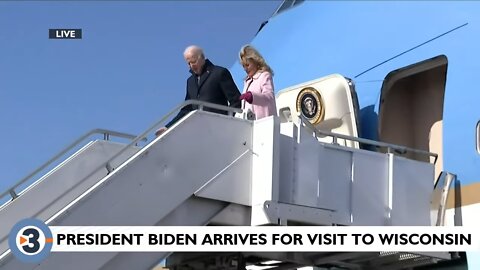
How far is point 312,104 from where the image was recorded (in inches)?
608

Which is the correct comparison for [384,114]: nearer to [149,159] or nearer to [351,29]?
[351,29]

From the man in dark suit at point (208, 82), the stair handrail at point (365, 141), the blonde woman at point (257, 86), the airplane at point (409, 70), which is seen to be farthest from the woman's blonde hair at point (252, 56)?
the airplane at point (409, 70)

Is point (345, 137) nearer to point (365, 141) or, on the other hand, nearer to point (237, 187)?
point (365, 141)

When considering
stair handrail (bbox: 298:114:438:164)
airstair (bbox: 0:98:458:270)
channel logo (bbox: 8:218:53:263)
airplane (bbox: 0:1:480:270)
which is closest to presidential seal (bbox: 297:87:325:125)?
airplane (bbox: 0:1:480:270)

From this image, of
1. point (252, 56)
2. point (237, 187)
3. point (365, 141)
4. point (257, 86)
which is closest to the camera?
point (237, 187)

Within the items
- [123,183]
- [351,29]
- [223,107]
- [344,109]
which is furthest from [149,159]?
[351,29]

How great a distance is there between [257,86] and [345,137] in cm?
156

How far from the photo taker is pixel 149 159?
10008 millimetres

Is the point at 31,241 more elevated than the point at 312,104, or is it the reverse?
the point at 312,104

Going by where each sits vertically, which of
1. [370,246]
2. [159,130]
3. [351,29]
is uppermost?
[351,29]

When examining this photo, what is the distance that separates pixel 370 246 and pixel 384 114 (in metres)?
4.73

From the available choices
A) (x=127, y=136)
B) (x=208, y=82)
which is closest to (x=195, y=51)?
(x=208, y=82)

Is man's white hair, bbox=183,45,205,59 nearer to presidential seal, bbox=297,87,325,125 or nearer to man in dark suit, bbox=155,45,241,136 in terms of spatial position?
man in dark suit, bbox=155,45,241,136

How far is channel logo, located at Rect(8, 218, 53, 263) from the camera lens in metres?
8.98
